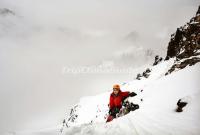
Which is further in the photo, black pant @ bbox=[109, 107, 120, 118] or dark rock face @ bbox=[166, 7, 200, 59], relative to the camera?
dark rock face @ bbox=[166, 7, 200, 59]

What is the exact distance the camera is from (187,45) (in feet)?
102

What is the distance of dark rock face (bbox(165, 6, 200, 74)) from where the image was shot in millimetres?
23042

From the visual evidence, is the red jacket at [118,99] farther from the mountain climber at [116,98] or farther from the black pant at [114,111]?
the black pant at [114,111]

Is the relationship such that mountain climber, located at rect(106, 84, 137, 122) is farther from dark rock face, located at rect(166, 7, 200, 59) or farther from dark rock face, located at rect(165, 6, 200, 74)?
dark rock face, located at rect(166, 7, 200, 59)

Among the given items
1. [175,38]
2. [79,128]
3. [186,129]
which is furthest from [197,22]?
[186,129]

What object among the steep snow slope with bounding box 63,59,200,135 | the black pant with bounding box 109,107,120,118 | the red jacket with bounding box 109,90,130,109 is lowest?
the steep snow slope with bounding box 63,59,200,135

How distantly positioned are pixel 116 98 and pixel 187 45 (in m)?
18.2

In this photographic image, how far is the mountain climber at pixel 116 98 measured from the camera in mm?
15003

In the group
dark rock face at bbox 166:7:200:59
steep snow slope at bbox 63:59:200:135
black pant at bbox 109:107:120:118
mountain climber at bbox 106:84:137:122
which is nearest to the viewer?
steep snow slope at bbox 63:59:200:135

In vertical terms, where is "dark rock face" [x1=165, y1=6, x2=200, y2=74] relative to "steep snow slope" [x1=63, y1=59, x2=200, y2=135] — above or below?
above

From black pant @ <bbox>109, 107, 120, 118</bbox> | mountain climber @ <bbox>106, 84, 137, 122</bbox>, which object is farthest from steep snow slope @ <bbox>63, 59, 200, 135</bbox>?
black pant @ <bbox>109, 107, 120, 118</bbox>

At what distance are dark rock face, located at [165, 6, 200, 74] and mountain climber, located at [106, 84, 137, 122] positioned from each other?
624cm

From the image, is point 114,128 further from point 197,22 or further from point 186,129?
point 197,22

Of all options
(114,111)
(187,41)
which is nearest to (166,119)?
(114,111)
